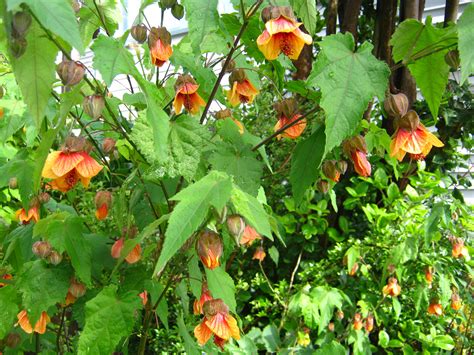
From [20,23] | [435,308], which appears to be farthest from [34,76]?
[435,308]

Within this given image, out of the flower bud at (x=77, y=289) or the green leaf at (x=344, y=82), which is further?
the flower bud at (x=77, y=289)

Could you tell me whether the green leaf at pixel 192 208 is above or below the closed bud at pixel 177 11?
below

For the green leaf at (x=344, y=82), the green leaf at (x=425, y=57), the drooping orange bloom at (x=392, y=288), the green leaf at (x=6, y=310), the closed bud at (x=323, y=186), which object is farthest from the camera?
the drooping orange bloom at (x=392, y=288)

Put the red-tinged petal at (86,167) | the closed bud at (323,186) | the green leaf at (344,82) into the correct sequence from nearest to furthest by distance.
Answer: the green leaf at (344,82) < the red-tinged petal at (86,167) < the closed bud at (323,186)

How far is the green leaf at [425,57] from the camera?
856mm

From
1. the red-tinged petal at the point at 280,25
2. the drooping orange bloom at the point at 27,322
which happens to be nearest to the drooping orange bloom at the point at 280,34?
the red-tinged petal at the point at 280,25

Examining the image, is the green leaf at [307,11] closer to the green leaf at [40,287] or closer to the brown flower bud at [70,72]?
the brown flower bud at [70,72]

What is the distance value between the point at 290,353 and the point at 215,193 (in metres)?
1.73

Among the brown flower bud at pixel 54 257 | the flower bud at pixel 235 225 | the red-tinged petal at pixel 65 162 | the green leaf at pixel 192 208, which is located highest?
the green leaf at pixel 192 208

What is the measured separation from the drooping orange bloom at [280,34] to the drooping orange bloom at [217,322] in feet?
1.48

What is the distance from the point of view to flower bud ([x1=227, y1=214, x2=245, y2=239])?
2.62 feet

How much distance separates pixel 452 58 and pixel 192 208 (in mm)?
465

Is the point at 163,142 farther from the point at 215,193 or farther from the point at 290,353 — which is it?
the point at 290,353

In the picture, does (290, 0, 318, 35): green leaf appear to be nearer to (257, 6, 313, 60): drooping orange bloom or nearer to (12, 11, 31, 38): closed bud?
(257, 6, 313, 60): drooping orange bloom
